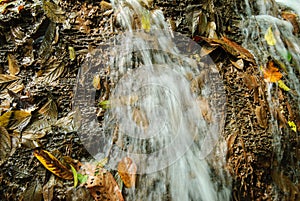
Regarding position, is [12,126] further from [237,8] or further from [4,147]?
[237,8]

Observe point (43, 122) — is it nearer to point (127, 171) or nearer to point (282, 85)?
point (127, 171)

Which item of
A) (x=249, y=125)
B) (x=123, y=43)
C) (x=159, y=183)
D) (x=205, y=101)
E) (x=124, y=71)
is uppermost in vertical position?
(x=123, y=43)

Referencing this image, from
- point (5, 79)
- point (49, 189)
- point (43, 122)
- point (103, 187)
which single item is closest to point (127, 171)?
point (103, 187)

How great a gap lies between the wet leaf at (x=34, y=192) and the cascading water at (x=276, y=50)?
1449mm

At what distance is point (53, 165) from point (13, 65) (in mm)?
677

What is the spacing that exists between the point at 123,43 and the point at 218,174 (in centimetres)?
98

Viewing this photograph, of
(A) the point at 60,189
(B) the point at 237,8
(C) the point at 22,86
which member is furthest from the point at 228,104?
(C) the point at 22,86

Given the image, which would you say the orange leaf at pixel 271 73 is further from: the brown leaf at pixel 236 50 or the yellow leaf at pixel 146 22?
the yellow leaf at pixel 146 22

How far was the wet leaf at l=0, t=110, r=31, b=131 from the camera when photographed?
183cm

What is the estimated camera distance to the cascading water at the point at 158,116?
1.86 meters

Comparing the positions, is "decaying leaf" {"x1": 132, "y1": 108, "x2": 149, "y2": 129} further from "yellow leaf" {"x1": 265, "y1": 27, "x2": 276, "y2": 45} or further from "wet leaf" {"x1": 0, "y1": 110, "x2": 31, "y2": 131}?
"yellow leaf" {"x1": 265, "y1": 27, "x2": 276, "y2": 45}

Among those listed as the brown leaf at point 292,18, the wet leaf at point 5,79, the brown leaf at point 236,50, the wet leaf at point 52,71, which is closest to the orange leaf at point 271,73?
the brown leaf at point 236,50

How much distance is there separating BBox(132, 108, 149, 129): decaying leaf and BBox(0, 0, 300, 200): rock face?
1.13 feet

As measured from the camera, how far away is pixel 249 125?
81.7 inches
